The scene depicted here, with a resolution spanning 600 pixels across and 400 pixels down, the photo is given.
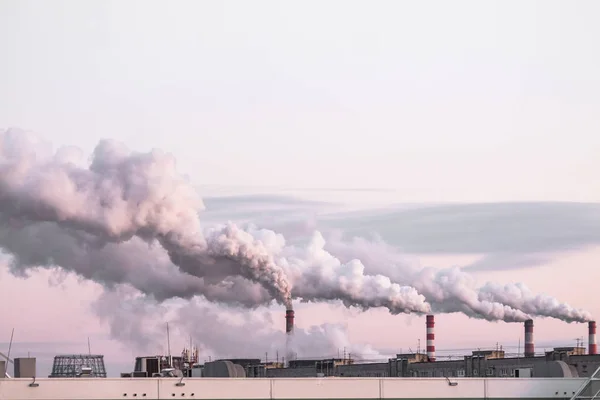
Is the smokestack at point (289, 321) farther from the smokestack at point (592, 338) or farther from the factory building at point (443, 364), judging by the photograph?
the smokestack at point (592, 338)

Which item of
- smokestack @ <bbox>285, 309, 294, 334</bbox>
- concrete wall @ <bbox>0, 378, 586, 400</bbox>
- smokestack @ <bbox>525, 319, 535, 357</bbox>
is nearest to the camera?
concrete wall @ <bbox>0, 378, 586, 400</bbox>

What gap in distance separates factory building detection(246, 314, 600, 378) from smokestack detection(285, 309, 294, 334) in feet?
0.74

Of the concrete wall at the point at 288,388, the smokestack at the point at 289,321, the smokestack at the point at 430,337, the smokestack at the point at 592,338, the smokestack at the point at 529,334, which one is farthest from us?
the smokestack at the point at 592,338

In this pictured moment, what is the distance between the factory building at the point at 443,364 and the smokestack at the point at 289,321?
0.22 meters

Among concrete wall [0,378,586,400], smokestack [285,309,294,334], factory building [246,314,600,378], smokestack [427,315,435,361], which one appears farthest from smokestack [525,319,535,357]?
concrete wall [0,378,586,400]

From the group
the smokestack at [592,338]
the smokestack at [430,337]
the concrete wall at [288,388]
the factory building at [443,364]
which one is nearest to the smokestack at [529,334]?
the factory building at [443,364]

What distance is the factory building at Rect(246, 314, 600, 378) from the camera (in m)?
104

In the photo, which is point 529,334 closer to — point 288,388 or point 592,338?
point 592,338

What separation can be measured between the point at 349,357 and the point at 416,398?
7790 cm

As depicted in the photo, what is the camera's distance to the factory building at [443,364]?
4098 inches

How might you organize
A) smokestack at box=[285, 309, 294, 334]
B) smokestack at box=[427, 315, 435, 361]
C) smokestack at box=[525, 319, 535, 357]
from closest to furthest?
smokestack at box=[285, 309, 294, 334] → smokestack at box=[427, 315, 435, 361] → smokestack at box=[525, 319, 535, 357]

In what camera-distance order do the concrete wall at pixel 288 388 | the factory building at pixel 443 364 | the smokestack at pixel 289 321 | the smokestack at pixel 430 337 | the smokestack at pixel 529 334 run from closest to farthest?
the concrete wall at pixel 288 388, the factory building at pixel 443 364, the smokestack at pixel 289 321, the smokestack at pixel 430 337, the smokestack at pixel 529 334

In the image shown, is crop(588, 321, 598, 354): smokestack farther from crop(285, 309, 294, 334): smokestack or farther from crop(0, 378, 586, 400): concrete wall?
crop(0, 378, 586, 400): concrete wall

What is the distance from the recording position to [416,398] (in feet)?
181
